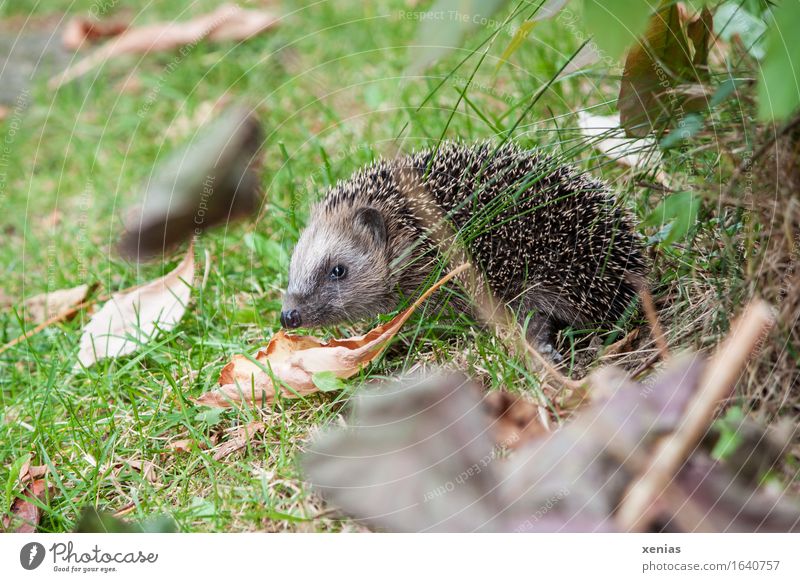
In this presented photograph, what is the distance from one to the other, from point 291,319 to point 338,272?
315 millimetres

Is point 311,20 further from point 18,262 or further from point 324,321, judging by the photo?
point 324,321

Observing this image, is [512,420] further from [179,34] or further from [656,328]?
[179,34]

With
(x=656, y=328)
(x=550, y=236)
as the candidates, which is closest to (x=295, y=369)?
(x=550, y=236)

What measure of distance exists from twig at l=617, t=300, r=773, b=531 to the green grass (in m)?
0.51

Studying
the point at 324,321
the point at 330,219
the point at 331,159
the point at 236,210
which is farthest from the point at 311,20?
the point at 324,321

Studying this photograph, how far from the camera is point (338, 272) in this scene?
107 inches

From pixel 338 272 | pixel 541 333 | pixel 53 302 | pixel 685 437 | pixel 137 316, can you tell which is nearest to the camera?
pixel 685 437

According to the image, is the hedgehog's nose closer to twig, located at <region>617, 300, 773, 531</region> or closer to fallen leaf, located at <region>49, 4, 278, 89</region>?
twig, located at <region>617, 300, 773, 531</region>

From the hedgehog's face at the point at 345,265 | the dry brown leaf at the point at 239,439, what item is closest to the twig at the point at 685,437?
the dry brown leaf at the point at 239,439

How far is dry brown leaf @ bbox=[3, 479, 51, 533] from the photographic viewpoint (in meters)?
1.96

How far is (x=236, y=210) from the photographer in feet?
10.4

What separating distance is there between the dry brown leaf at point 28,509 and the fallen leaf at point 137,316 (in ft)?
1.75

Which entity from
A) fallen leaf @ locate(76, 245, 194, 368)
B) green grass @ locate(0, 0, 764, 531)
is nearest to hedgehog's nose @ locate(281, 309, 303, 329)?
green grass @ locate(0, 0, 764, 531)

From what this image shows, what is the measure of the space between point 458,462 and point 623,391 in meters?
0.41
